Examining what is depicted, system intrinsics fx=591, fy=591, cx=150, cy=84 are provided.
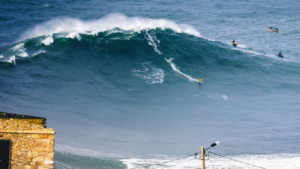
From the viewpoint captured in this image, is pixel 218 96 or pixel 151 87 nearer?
pixel 218 96

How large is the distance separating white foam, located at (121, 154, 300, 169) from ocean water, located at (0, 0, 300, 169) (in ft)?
0.16

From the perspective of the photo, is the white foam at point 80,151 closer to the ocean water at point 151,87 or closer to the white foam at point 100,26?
the ocean water at point 151,87

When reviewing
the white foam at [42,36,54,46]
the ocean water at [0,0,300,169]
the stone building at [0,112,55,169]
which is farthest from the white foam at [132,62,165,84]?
the stone building at [0,112,55,169]

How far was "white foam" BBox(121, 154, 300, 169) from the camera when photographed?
27297 mm

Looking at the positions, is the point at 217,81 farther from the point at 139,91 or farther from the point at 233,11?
the point at 233,11

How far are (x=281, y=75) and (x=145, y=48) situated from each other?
39.1ft

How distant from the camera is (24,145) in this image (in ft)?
47.6

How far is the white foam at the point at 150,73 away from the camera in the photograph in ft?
144

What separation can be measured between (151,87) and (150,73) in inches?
119

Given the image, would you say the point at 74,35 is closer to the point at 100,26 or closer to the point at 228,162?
the point at 100,26

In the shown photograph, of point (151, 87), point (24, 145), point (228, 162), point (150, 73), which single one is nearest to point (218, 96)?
point (151, 87)

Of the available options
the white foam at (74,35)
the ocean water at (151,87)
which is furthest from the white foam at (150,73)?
the white foam at (74,35)

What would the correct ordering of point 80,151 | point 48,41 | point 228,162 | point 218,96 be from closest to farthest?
1. point 228,162
2. point 80,151
3. point 218,96
4. point 48,41

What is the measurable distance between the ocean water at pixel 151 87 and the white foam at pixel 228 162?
0.05 metres
